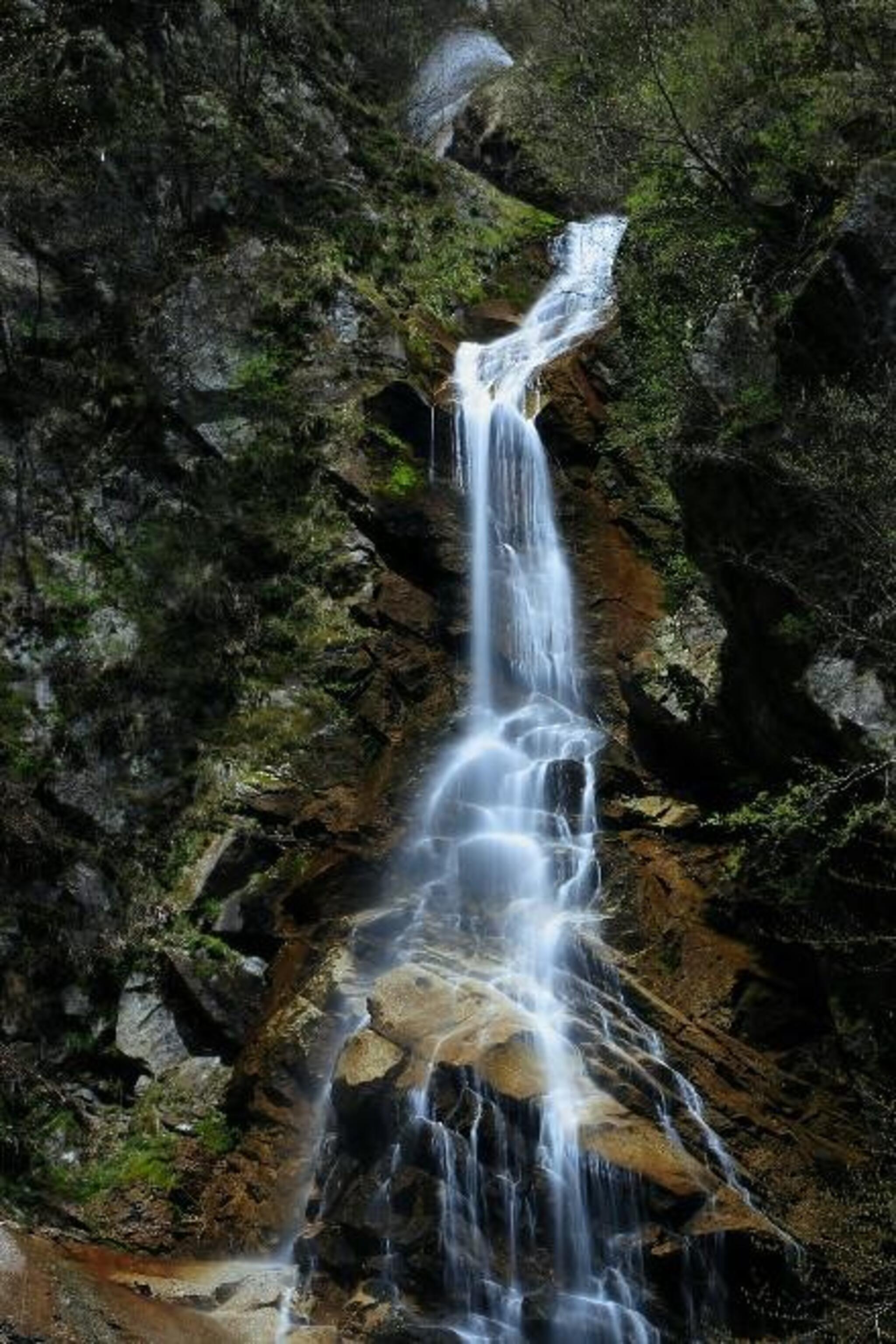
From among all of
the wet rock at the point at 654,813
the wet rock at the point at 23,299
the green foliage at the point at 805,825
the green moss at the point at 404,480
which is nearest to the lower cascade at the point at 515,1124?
the wet rock at the point at 654,813

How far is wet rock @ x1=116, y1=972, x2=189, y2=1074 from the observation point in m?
11.0

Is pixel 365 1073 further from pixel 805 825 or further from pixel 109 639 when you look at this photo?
pixel 109 639

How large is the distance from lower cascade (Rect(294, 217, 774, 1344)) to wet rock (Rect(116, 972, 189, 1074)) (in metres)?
2.35

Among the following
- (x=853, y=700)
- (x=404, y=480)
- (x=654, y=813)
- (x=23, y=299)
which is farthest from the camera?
(x=23, y=299)

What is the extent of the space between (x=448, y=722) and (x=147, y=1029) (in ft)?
15.3

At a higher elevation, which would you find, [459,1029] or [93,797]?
[93,797]

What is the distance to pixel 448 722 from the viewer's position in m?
13.2

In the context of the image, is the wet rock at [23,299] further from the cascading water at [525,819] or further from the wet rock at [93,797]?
the wet rock at [93,797]

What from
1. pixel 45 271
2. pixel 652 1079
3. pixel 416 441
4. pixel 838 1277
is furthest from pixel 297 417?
pixel 838 1277

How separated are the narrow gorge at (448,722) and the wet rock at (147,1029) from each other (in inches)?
1.7

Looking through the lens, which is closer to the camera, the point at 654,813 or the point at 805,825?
the point at 805,825

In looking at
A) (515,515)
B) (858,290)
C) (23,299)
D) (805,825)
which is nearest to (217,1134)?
(805,825)

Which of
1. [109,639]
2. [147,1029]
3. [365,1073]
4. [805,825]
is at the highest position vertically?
[109,639]

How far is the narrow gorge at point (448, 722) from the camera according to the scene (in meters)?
8.42
